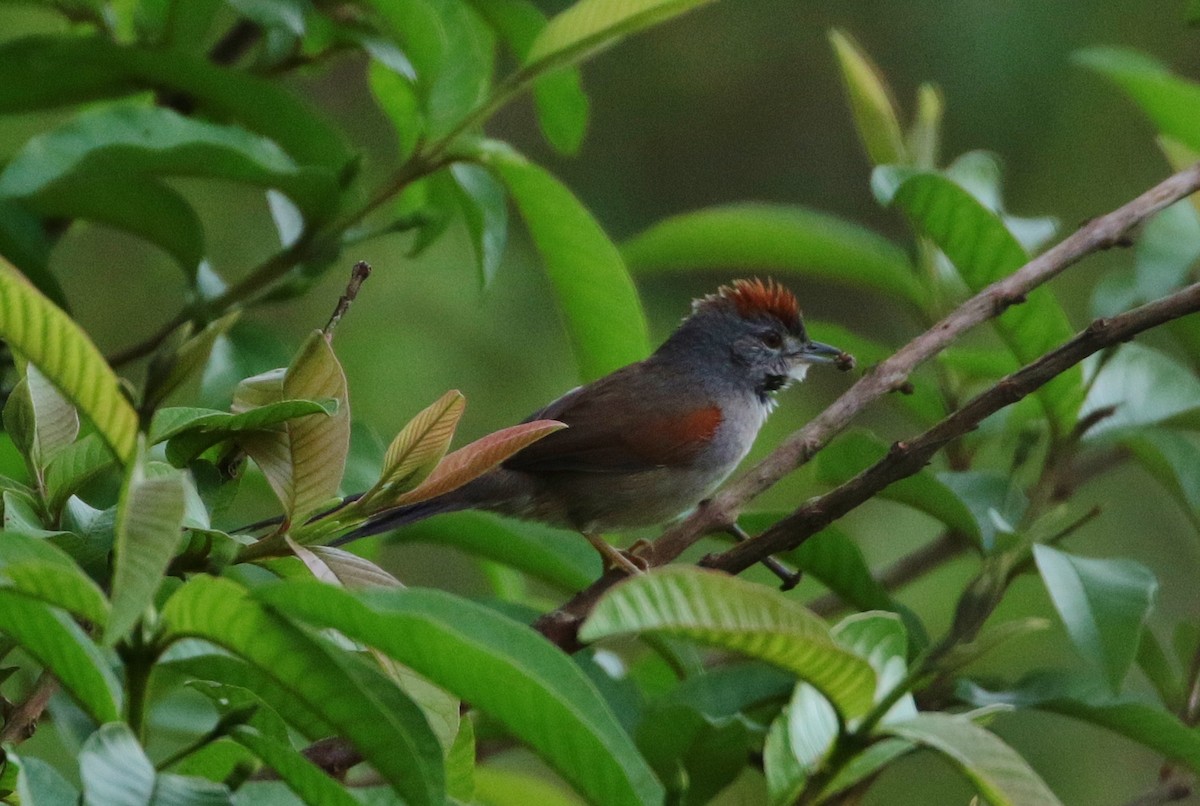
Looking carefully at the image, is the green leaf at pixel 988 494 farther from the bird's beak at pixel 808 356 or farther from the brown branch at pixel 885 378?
the bird's beak at pixel 808 356

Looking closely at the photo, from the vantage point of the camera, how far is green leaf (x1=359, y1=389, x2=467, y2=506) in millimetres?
1948

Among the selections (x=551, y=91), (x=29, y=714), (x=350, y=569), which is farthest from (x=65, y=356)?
(x=551, y=91)

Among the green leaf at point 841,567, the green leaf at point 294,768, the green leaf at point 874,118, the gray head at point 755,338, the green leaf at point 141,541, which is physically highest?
the green leaf at point 874,118

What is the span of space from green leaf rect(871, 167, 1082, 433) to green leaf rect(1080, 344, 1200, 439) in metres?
0.11

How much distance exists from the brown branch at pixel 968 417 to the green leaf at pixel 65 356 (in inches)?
44.7

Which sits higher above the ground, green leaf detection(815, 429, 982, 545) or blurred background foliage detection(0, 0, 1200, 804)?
green leaf detection(815, 429, 982, 545)

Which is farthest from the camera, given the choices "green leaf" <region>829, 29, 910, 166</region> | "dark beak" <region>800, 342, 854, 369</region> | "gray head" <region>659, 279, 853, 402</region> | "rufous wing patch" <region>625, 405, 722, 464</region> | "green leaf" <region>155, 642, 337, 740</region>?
"gray head" <region>659, 279, 853, 402</region>

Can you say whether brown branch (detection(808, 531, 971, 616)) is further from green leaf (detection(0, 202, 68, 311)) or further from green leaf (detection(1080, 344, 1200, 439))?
green leaf (detection(0, 202, 68, 311))

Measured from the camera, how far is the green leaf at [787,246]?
3.68 meters

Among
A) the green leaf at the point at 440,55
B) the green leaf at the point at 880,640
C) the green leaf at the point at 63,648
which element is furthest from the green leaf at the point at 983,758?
the green leaf at the point at 440,55

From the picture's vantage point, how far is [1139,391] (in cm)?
320

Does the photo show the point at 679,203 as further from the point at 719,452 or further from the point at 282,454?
the point at 282,454

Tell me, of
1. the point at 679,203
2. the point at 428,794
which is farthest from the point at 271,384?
the point at 679,203

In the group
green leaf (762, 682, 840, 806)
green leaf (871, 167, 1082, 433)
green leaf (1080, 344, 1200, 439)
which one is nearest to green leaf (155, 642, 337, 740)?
green leaf (762, 682, 840, 806)
